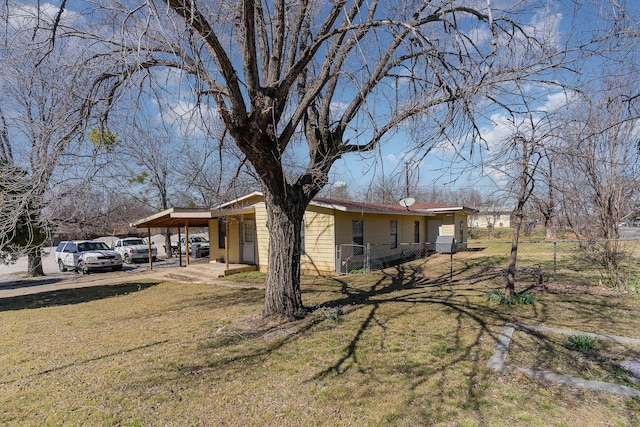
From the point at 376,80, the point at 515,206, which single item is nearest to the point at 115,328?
the point at 376,80

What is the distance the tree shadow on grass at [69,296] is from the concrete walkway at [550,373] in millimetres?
10251

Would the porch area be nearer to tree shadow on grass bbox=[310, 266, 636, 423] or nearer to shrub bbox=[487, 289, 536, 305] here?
tree shadow on grass bbox=[310, 266, 636, 423]

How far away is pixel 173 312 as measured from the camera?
736 centimetres

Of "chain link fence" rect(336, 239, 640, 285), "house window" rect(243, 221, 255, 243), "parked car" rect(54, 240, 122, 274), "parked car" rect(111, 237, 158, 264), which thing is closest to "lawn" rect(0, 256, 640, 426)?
"chain link fence" rect(336, 239, 640, 285)

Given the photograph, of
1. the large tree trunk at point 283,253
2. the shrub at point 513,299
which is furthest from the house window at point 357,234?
the large tree trunk at point 283,253

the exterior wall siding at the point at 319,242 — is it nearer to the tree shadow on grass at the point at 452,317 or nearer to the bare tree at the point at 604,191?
the tree shadow on grass at the point at 452,317

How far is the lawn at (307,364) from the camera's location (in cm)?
307

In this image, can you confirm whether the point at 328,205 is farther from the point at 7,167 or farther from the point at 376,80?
the point at 7,167

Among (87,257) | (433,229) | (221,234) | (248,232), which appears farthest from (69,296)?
(433,229)

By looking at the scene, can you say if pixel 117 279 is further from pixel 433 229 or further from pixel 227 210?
pixel 433 229

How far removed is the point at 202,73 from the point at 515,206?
270 inches

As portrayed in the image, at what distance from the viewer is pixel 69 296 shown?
10156mm

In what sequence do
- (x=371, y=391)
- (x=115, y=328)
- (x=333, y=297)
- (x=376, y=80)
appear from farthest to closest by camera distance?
1. (x=333, y=297)
2. (x=115, y=328)
3. (x=376, y=80)
4. (x=371, y=391)

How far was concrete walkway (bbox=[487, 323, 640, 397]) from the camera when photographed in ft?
11.0
